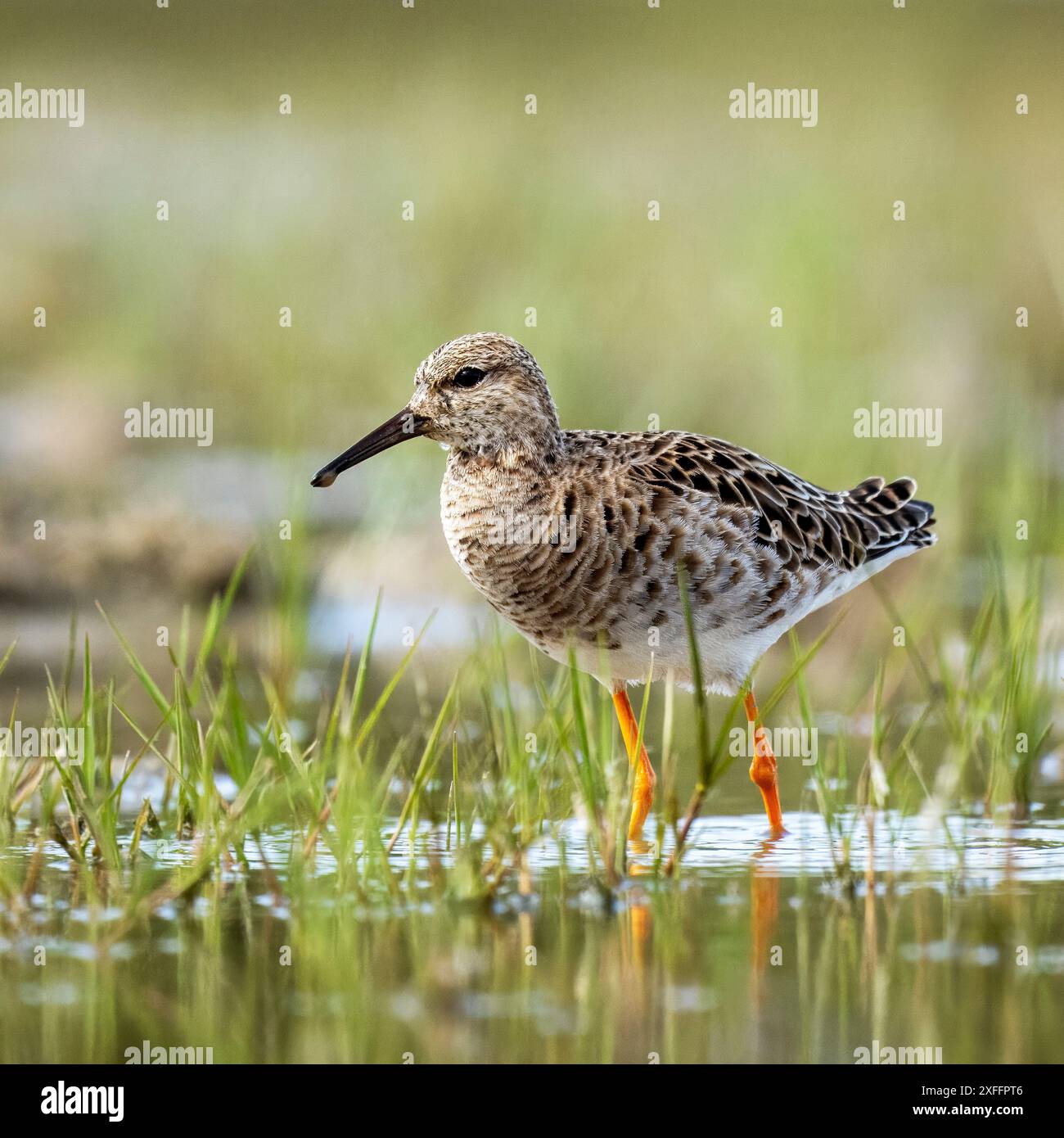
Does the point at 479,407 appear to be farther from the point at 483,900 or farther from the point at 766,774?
the point at 483,900

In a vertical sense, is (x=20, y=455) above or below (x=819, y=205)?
below

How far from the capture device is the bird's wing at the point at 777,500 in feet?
22.0

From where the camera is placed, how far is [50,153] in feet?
56.9

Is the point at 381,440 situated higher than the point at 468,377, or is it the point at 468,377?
the point at 468,377

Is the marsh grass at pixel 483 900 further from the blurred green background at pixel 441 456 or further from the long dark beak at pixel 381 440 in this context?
the long dark beak at pixel 381 440

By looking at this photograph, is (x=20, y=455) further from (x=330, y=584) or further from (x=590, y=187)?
(x=590, y=187)

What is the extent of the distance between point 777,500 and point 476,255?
759 centimetres

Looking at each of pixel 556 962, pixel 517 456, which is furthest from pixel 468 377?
pixel 556 962

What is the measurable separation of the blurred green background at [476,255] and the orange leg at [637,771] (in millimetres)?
1853

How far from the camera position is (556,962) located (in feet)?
15.8

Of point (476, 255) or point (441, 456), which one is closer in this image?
point (441, 456)

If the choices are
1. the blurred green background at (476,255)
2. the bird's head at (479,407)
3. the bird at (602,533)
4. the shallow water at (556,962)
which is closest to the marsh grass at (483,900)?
the shallow water at (556,962)

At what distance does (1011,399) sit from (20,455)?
619 centimetres

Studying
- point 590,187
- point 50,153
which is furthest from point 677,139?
point 50,153
